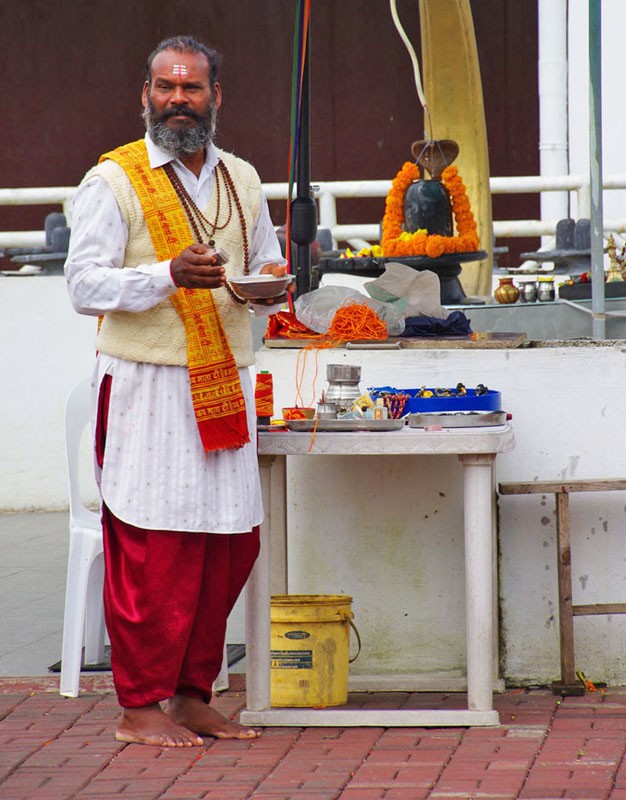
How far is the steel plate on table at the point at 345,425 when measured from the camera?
4.33 metres

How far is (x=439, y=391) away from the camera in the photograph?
4.58 m

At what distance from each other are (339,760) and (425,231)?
12.4 ft

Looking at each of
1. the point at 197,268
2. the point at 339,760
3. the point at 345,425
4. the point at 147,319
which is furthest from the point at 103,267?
the point at 339,760

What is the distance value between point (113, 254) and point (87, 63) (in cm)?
925

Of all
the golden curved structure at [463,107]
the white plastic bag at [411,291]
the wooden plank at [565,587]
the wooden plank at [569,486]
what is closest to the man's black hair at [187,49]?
the white plastic bag at [411,291]

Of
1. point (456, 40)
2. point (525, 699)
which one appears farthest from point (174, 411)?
point (456, 40)

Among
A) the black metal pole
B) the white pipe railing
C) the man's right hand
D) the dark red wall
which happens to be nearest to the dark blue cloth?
the black metal pole

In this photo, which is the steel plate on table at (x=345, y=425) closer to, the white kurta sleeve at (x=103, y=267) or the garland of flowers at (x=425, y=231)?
the white kurta sleeve at (x=103, y=267)

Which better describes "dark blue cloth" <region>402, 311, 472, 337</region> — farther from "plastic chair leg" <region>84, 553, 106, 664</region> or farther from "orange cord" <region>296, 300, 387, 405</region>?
"plastic chair leg" <region>84, 553, 106, 664</region>

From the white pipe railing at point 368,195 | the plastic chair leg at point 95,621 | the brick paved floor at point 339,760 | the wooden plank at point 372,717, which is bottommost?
the brick paved floor at point 339,760

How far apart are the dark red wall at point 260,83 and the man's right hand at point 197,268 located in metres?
8.66

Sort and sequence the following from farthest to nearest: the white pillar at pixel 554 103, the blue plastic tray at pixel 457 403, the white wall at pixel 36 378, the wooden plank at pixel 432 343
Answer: the white pillar at pixel 554 103
the white wall at pixel 36 378
the wooden plank at pixel 432 343
the blue plastic tray at pixel 457 403

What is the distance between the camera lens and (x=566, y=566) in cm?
467

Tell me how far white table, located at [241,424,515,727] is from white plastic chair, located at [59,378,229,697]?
0.49 m
